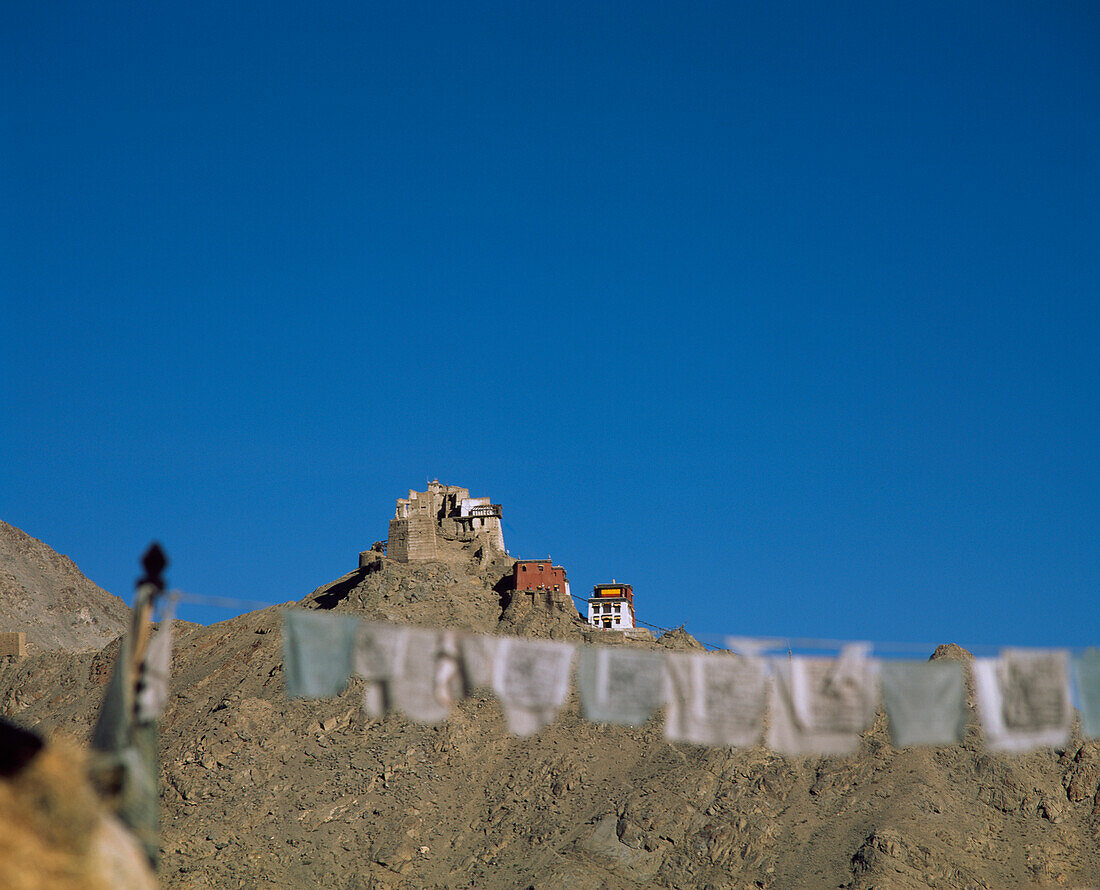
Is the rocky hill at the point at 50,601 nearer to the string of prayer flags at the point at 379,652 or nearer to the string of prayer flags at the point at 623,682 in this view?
the string of prayer flags at the point at 379,652

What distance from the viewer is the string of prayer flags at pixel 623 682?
1948 centimetres

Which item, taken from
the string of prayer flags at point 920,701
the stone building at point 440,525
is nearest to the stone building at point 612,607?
the stone building at point 440,525

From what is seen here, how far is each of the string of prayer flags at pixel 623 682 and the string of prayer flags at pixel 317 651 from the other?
397 centimetres

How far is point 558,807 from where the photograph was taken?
58.3 meters

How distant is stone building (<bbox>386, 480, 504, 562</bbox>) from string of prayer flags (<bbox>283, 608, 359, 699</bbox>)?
61.0 m

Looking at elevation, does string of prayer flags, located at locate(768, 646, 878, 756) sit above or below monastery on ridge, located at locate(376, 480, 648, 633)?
below

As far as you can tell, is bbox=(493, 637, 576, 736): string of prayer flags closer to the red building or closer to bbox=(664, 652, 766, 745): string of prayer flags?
bbox=(664, 652, 766, 745): string of prayer flags

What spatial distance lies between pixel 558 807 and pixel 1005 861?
21.1m

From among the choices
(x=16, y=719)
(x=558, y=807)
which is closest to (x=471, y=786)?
(x=558, y=807)

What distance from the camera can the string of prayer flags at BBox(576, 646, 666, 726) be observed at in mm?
19484

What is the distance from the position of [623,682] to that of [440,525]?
2512 inches

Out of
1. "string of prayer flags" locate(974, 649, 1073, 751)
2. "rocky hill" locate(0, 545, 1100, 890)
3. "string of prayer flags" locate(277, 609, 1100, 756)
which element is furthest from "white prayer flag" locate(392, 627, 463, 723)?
"rocky hill" locate(0, 545, 1100, 890)

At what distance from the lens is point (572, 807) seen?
2293 inches

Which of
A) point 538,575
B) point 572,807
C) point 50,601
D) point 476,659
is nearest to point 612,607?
point 538,575
